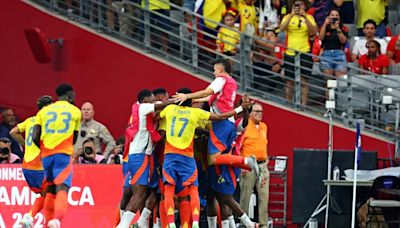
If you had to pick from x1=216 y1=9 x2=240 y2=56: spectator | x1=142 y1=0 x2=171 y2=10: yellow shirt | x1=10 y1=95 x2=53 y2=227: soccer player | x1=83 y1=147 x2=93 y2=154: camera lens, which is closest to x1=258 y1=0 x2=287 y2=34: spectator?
x1=216 y1=9 x2=240 y2=56: spectator

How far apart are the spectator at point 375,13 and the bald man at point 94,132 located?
5.76 m

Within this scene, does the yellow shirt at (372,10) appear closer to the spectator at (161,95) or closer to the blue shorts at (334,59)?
the blue shorts at (334,59)

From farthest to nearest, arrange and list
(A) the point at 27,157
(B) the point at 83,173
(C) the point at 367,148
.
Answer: (C) the point at 367,148 → (B) the point at 83,173 → (A) the point at 27,157

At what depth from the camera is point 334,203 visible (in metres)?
27.8

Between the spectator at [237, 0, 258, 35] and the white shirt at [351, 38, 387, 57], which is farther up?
the spectator at [237, 0, 258, 35]

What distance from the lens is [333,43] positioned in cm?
2973

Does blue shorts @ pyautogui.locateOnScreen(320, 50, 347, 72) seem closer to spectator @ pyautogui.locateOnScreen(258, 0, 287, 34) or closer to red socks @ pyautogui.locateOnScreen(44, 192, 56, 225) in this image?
spectator @ pyautogui.locateOnScreen(258, 0, 287, 34)

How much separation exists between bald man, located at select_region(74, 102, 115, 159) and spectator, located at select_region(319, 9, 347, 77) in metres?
4.33

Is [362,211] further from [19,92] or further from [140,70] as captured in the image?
[19,92]

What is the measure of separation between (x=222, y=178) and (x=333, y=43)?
590 centimetres

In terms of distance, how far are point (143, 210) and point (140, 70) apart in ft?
19.9

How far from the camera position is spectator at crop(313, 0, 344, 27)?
1198 inches

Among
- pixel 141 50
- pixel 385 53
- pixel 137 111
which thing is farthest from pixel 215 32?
pixel 137 111

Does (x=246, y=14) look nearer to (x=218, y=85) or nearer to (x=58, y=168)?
(x=218, y=85)
